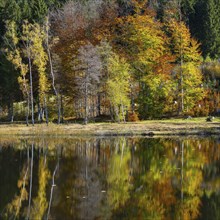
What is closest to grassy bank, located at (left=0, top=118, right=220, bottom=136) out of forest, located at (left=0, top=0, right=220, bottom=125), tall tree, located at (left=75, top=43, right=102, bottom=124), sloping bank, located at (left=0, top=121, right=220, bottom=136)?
sloping bank, located at (left=0, top=121, right=220, bottom=136)

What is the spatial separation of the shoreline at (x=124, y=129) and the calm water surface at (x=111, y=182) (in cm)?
1121

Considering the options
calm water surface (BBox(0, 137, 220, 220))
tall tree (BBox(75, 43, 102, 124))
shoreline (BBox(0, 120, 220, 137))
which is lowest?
calm water surface (BBox(0, 137, 220, 220))

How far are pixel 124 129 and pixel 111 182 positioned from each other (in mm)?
27482

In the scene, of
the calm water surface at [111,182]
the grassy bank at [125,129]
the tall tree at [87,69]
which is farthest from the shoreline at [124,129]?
the calm water surface at [111,182]

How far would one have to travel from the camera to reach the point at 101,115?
61.5 metres

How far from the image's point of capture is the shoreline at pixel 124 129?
47.6 m

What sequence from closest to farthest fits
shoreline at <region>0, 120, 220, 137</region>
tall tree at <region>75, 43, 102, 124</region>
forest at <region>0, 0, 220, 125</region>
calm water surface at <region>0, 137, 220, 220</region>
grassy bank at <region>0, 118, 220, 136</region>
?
calm water surface at <region>0, 137, 220, 220</region> < shoreline at <region>0, 120, 220, 137</region> < grassy bank at <region>0, 118, 220, 136</region> < tall tree at <region>75, 43, 102, 124</region> < forest at <region>0, 0, 220, 125</region>

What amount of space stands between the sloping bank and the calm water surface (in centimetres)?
1126

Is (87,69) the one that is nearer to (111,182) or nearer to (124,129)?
(124,129)

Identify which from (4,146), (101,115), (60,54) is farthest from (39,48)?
(4,146)

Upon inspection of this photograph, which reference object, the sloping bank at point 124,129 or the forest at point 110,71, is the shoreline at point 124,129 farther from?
the forest at point 110,71

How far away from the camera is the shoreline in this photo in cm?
4758

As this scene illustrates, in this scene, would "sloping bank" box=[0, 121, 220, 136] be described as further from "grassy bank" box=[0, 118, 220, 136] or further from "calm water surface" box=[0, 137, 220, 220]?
"calm water surface" box=[0, 137, 220, 220]

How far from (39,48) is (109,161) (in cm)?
2717
